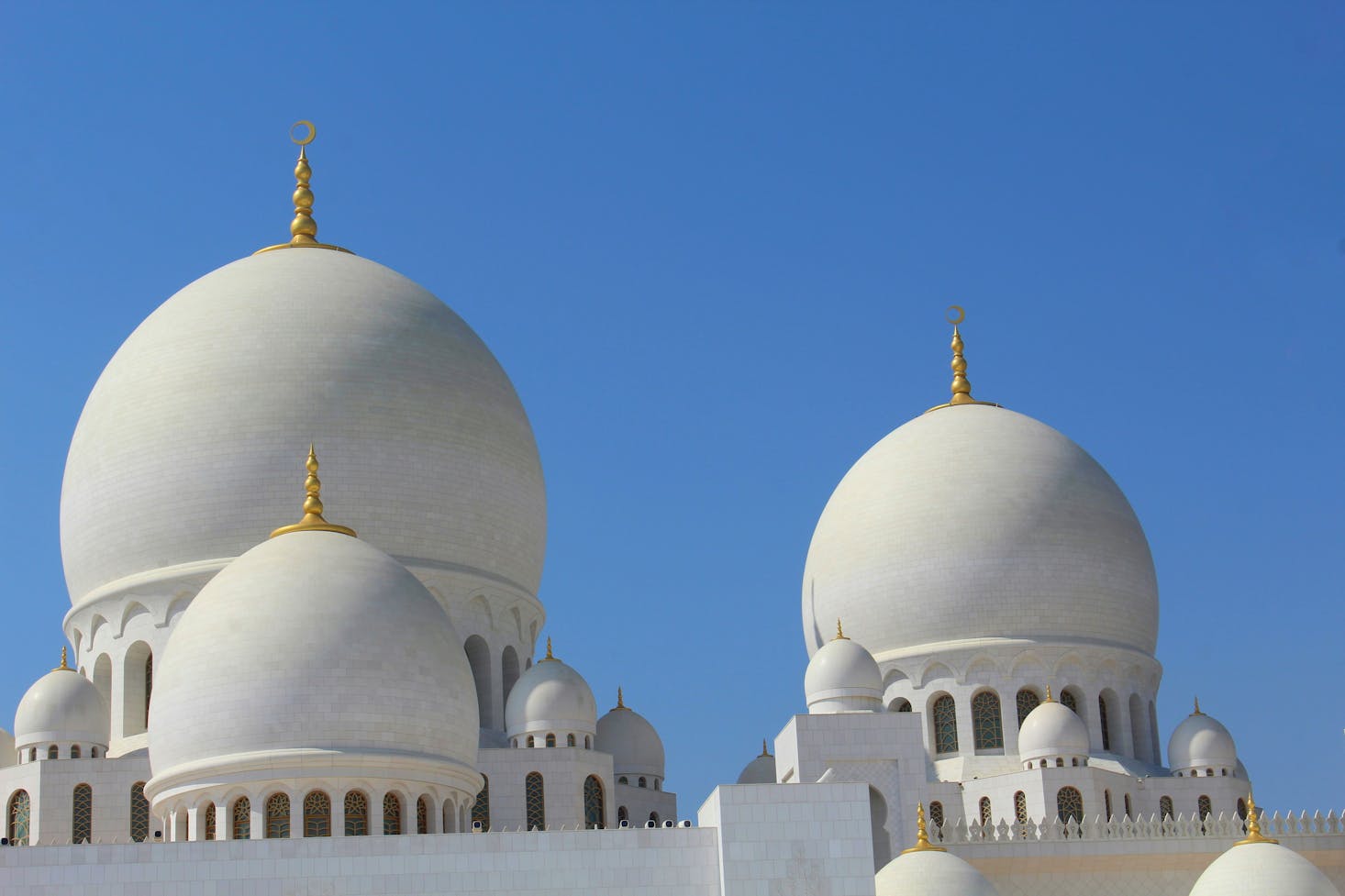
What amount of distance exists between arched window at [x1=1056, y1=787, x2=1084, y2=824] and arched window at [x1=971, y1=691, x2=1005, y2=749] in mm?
2293

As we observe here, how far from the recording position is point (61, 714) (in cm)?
3178

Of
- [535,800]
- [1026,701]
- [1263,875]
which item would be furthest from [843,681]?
[1263,875]

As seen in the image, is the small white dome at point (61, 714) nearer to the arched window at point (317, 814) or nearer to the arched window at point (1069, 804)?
the arched window at point (317, 814)

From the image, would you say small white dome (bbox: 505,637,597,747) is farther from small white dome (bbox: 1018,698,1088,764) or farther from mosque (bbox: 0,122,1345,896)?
small white dome (bbox: 1018,698,1088,764)

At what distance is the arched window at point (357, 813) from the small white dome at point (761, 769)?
1160 cm

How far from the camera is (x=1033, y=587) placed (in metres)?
38.1

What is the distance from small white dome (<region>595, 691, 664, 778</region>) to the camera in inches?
1405

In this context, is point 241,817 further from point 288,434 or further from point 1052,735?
point 1052,735

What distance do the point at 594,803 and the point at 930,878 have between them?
6314 mm

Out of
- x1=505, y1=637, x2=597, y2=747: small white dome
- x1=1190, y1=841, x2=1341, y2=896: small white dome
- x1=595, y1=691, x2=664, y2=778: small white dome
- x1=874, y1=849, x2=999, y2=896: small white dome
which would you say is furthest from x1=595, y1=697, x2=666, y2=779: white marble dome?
x1=1190, y1=841, x2=1341, y2=896: small white dome

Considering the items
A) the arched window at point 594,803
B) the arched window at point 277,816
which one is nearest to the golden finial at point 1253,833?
the arched window at point 594,803

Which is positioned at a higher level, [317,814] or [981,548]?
[981,548]

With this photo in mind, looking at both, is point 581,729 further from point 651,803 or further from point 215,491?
point 215,491

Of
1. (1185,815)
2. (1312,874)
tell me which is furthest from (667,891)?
(1185,815)
